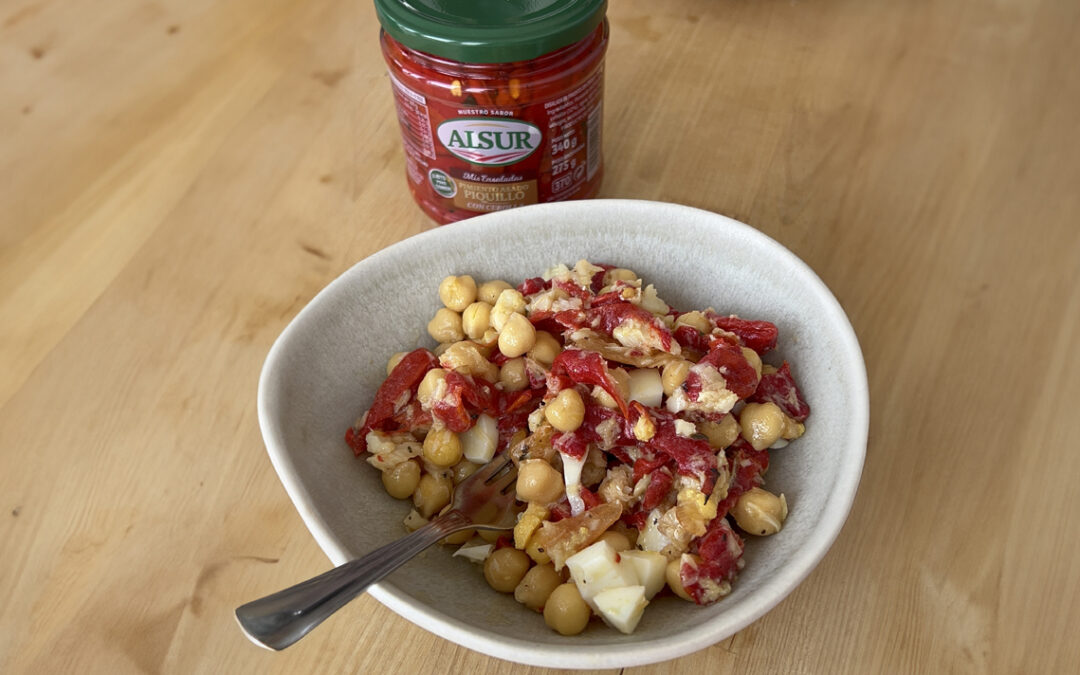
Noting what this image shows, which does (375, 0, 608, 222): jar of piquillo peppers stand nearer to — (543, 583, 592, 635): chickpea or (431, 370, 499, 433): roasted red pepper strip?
(431, 370, 499, 433): roasted red pepper strip

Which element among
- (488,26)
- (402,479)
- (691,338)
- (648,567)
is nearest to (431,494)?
(402,479)

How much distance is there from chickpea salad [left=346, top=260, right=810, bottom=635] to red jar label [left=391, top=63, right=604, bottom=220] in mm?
216

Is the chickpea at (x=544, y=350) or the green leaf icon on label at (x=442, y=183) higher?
the green leaf icon on label at (x=442, y=183)

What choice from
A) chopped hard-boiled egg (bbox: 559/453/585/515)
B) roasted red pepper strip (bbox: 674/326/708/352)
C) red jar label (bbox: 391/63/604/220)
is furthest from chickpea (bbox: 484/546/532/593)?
red jar label (bbox: 391/63/604/220)

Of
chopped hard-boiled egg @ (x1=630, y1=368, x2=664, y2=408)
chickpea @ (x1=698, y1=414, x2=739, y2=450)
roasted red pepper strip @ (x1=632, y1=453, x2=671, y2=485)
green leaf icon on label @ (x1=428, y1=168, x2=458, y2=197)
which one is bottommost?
roasted red pepper strip @ (x1=632, y1=453, x2=671, y2=485)

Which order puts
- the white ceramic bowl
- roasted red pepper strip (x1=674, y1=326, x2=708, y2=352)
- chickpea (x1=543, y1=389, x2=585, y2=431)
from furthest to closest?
roasted red pepper strip (x1=674, y1=326, x2=708, y2=352)
chickpea (x1=543, y1=389, x2=585, y2=431)
the white ceramic bowl

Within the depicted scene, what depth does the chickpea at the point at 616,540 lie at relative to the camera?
3.96 feet

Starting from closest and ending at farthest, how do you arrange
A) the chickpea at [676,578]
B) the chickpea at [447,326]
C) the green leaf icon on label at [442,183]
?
the chickpea at [676,578]
the chickpea at [447,326]
the green leaf icon on label at [442,183]

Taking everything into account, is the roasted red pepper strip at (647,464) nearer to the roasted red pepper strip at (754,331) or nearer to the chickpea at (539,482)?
the chickpea at (539,482)

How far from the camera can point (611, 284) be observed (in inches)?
56.8

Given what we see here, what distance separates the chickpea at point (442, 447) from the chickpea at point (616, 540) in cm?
27

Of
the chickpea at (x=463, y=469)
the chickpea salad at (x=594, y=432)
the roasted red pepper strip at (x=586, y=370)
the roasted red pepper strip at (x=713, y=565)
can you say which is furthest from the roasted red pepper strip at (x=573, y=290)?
the roasted red pepper strip at (x=713, y=565)

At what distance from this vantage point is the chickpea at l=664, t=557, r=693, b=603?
3.75ft

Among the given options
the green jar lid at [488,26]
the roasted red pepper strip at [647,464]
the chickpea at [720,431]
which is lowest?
the roasted red pepper strip at [647,464]
